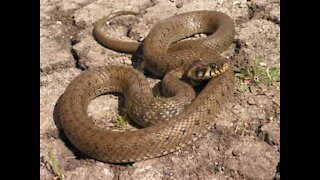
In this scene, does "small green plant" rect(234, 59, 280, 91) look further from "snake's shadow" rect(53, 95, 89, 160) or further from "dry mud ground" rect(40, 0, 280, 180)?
"snake's shadow" rect(53, 95, 89, 160)

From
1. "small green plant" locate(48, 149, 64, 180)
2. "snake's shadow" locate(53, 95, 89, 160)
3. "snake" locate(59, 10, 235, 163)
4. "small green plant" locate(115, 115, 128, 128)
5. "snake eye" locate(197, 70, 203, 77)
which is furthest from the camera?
"snake eye" locate(197, 70, 203, 77)

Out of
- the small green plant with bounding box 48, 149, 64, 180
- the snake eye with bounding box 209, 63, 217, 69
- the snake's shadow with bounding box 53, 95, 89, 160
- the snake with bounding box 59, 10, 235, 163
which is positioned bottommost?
the snake's shadow with bounding box 53, 95, 89, 160

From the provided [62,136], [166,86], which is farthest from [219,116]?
[62,136]

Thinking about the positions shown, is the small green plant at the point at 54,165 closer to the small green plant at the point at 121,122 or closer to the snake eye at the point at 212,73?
the small green plant at the point at 121,122

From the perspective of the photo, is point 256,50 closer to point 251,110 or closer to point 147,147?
point 251,110

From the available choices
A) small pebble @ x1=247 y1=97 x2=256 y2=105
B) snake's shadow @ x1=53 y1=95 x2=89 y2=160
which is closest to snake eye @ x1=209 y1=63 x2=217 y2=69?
small pebble @ x1=247 y1=97 x2=256 y2=105

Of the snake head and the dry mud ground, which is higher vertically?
the snake head

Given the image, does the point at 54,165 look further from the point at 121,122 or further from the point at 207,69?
the point at 207,69
